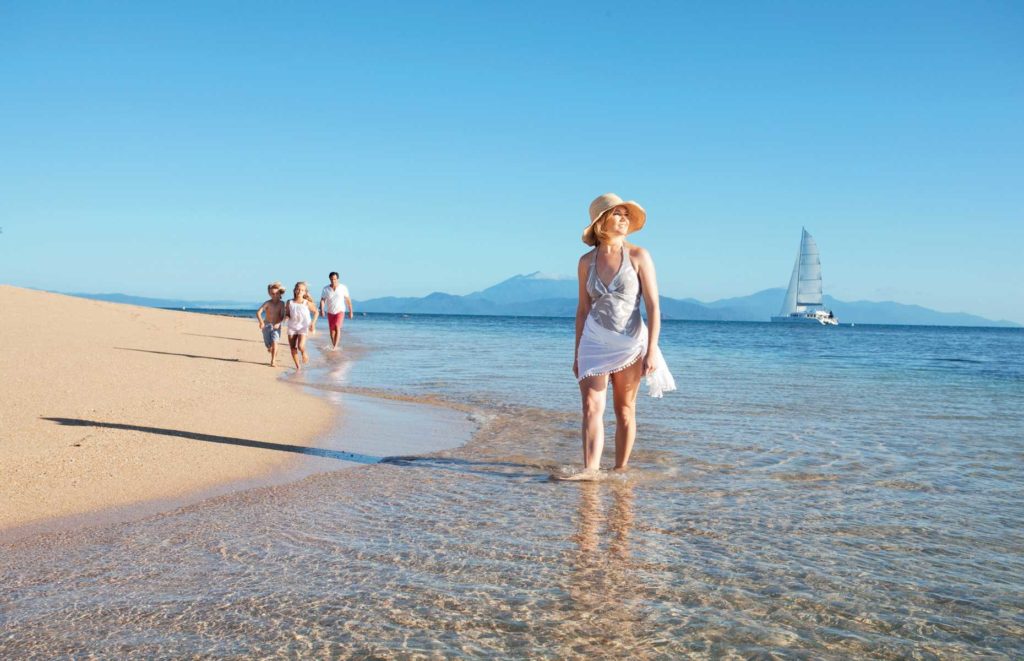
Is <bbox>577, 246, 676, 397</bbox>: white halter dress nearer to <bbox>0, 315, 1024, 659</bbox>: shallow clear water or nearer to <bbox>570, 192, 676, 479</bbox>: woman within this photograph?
<bbox>570, 192, 676, 479</bbox>: woman

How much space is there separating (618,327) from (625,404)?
0.67 metres

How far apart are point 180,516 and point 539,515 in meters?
2.15

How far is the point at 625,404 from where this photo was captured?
565cm

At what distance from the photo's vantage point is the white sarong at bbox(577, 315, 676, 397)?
5.40 meters

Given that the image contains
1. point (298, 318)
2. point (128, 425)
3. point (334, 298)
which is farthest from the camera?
point (334, 298)

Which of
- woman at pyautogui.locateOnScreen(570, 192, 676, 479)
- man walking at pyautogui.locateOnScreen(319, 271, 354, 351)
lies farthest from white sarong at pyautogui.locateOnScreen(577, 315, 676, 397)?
man walking at pyautogui.locateOnScreen(319, 271, 354, 351)

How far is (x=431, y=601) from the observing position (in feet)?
10.2

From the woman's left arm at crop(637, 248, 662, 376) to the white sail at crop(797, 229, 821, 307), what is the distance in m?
112

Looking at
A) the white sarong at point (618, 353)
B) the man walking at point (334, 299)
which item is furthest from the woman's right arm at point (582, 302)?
the man walking at point (334, 299)

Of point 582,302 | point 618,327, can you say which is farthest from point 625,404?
point 582,302

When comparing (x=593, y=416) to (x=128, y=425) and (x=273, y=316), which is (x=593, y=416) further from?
(x=273, y=316)

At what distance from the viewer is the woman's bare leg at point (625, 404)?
552cm

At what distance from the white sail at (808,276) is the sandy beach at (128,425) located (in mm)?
107023

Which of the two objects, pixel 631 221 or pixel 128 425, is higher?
pixel 631 221
